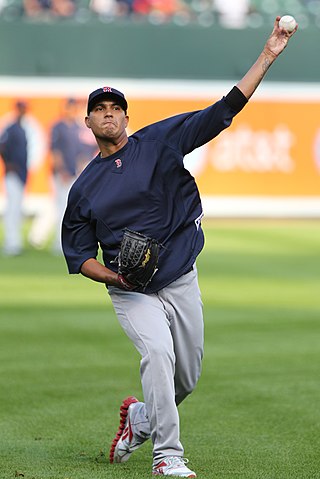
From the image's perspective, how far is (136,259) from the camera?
5.41 metres

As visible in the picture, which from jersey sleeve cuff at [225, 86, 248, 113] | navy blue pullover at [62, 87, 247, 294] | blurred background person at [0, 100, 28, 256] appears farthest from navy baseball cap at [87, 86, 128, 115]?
blurred background person at [0, 100, 28, 256]

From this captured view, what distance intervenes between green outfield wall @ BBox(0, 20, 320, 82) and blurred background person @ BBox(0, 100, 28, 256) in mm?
6876

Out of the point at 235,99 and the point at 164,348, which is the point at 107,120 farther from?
the point at 164,348

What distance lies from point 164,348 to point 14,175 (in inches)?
516

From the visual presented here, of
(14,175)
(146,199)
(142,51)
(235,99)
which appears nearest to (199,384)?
(146,199)

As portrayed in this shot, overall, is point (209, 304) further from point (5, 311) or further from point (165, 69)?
point (165, 69)

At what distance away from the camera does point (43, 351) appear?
9531 millimetres

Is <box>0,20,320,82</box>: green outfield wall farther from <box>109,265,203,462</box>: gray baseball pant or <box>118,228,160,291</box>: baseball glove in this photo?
<box>118,228,160,291</box>: baseball glove

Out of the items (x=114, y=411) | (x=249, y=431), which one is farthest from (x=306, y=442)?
(x=114, y=411)

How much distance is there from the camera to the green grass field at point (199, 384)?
6074mm

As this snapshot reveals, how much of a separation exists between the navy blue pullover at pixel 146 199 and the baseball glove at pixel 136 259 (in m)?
0.15

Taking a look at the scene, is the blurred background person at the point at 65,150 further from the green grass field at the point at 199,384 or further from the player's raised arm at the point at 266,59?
the player's raised arm at the point at 266,59

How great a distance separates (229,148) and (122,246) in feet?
65.7

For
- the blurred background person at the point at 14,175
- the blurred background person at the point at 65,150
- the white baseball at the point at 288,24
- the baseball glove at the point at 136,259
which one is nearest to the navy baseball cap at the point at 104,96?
the baseball glove at the point at 136,259
